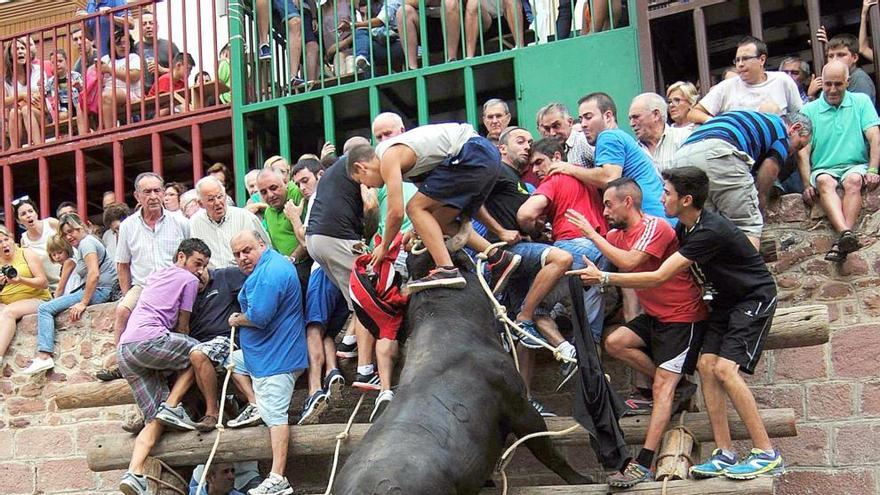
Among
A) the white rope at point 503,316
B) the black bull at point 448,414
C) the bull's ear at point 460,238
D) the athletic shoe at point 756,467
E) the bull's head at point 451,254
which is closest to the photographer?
the black bull at point 448,414

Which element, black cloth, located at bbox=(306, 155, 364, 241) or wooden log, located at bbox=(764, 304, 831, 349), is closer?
wooden log, located at bbox=(764, 304, 831, 349)

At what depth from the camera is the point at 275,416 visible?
7.78 m

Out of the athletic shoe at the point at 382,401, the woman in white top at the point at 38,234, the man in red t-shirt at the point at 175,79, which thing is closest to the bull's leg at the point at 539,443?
the athletic shoe at the point at 382,401

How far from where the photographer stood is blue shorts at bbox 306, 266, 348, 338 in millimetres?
8164

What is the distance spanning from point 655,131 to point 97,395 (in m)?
4.42

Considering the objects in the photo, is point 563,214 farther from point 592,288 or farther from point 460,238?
point 460,238

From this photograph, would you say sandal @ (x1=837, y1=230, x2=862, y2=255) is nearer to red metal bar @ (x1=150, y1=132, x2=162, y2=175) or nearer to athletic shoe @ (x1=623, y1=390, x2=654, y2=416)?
athletic shoe @ (x1=623, y1=390, x2=654, y2=416)

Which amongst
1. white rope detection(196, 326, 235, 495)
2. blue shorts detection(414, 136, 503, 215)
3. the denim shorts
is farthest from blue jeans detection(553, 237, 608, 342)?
white rope detection(196, 326, 235, 495)

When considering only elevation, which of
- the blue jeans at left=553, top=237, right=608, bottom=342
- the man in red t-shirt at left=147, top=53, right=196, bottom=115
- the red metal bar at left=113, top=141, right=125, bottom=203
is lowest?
the blue jeans at left=553, top=237, right=608, bottom=342

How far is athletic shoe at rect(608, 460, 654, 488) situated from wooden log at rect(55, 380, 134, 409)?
3.78 m

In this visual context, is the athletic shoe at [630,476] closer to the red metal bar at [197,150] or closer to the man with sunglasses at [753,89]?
the man with sunglasses at [753,89]

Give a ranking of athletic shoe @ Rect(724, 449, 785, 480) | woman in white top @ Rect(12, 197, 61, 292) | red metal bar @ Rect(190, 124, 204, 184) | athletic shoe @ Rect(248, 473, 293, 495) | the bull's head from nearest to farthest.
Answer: athletic shoe @ Rect(724, 449, 785, 480), the bull's head, athletic shoe @ Rect(248, 473, 293, 495), woman in white top @ Rect(12, 197, 61, 292), red metal bar @ Rect(190, 124, 204, 184)

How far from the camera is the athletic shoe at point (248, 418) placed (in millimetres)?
7934

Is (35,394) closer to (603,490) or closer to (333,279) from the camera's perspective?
(333,279)
